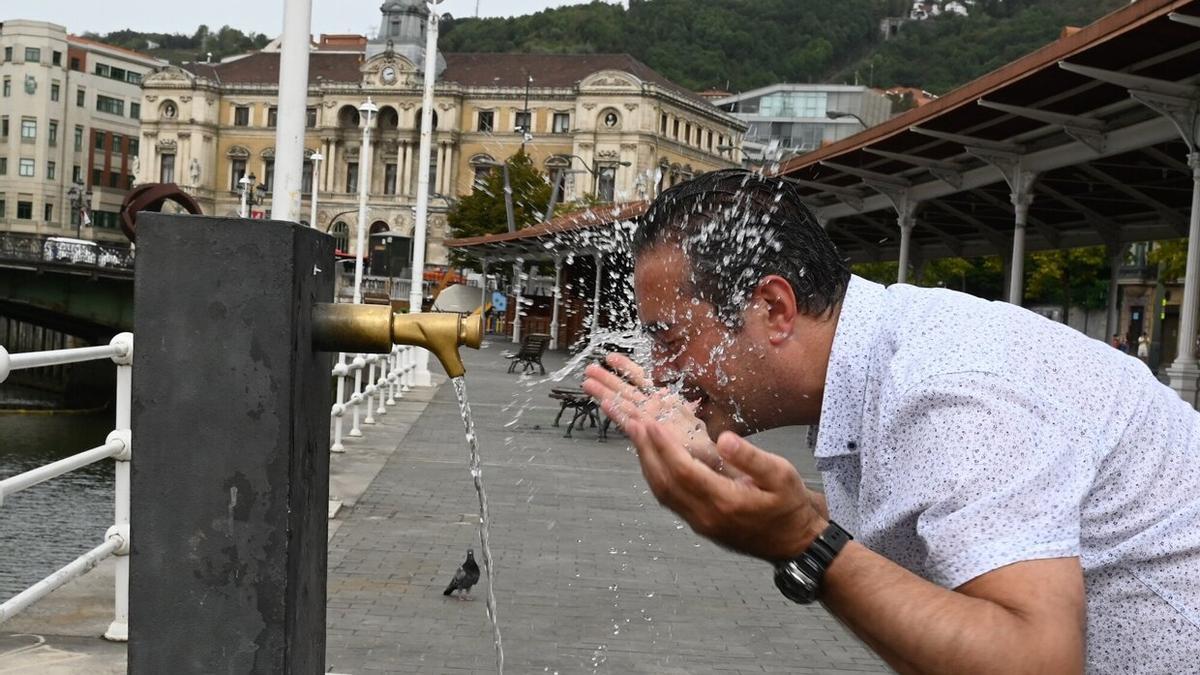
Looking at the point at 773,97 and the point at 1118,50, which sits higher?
the point at 773,97

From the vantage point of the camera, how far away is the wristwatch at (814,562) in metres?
1.67

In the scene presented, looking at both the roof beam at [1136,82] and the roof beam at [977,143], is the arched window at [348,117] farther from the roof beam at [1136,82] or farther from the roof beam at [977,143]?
the roof beam at [1136,82]

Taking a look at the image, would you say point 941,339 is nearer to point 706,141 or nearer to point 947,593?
point 947,593

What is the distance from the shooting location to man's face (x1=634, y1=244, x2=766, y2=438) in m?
2.02

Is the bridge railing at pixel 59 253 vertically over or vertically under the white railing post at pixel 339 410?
over

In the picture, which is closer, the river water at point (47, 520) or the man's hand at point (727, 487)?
the man's hand at point (727, 487)

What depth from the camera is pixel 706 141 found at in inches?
3875

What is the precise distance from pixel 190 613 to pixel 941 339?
1.22 meters

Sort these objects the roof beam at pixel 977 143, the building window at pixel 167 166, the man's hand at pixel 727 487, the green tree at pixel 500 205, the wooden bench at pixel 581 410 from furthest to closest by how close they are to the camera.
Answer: the building window at pixel 167 166
the green tree at pixel 500 205
the wooden bench at pixel 581 410
the roof beam at pixel 977 143
the man's hand at pixel 727 487

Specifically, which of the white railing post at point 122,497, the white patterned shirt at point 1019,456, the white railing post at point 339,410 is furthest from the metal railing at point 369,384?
the white patterned shirt at point 1019,456

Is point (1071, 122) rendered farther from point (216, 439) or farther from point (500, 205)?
point (500, 205)

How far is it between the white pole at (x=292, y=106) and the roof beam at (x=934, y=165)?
9.51m

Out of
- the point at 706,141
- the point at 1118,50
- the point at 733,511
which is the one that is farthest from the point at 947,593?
the point at 706,141

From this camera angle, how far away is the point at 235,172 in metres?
125
